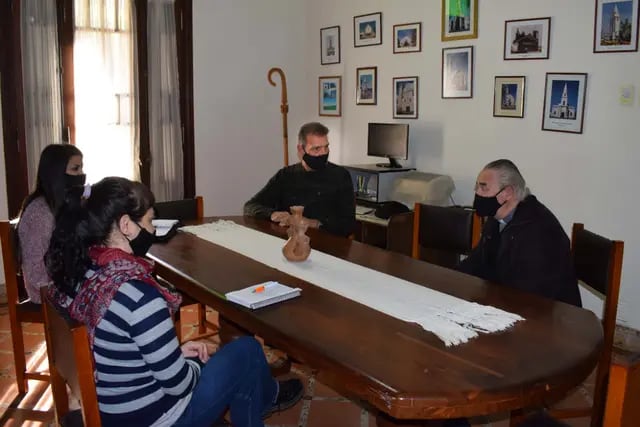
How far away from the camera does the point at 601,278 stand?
7.75 ft

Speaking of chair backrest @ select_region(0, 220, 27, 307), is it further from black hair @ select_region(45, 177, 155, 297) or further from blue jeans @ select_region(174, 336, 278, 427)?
blue jeans @ select_region(174, 336, 278, 427)

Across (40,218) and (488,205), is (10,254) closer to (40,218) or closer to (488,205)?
(40,218)

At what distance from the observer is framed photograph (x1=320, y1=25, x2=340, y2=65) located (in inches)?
212

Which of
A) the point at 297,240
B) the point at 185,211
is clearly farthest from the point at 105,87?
the point at 297,240

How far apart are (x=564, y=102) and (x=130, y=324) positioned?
3.04 m

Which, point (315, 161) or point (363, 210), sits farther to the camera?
point (363, 210)

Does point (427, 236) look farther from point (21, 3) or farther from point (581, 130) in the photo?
point (21, 3)

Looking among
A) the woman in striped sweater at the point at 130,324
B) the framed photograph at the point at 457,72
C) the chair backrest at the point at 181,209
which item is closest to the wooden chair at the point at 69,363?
the woman in striped sweater at the point at 130,324

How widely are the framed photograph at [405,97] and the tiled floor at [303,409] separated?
2316 millimetres

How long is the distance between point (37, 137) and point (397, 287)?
10.6 ft

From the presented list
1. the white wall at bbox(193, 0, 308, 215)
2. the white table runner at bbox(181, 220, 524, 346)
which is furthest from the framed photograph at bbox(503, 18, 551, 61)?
the white wall at bbox(193, 0, 308, 215)

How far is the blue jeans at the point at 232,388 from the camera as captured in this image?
1803 mm

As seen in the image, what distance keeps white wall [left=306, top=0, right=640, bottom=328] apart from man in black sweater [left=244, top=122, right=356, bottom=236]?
46.8 inches

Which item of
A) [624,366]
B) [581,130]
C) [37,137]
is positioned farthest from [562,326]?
[37,137]
